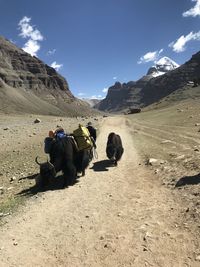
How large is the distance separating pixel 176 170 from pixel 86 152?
3.57 meters

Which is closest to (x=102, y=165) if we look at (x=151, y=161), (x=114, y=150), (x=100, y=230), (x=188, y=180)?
(x=114, y=150)

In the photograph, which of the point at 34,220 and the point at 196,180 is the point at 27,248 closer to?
the point at 34,220

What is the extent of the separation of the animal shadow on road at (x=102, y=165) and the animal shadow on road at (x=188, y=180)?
166 inches

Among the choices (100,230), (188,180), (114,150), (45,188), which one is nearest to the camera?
(100,230)

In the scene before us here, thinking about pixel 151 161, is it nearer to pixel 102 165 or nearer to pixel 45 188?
pixel 102 165

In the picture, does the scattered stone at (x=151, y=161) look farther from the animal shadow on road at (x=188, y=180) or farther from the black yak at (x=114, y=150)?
the animal shadow on road at (x=188, y=180)

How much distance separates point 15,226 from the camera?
988 cm

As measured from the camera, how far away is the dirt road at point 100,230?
786 centimetres

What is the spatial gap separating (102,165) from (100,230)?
8689mm

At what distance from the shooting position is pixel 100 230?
926 centimetres

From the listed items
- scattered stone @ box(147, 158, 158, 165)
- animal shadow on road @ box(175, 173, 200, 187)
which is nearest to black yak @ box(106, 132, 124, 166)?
scattered stone @ box(147, 158, 158, 165)

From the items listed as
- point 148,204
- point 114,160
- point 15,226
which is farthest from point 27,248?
point 114,160

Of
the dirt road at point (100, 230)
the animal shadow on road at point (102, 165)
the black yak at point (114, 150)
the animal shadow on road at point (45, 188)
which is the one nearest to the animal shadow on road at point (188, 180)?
the dirt road at point (100, 230)

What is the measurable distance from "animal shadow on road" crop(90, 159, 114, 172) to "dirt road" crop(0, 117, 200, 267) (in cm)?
323
